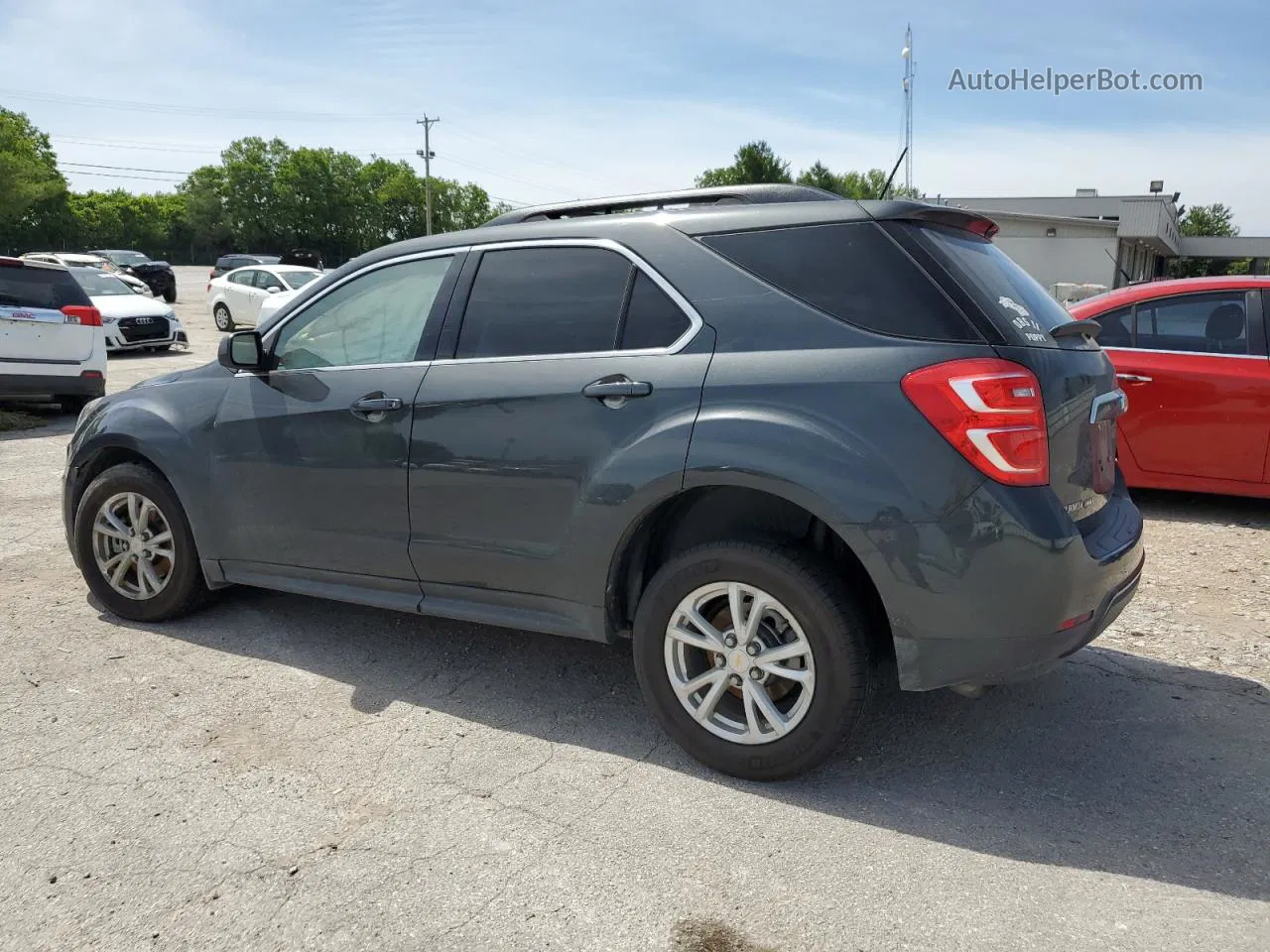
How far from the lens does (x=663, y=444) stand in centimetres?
330

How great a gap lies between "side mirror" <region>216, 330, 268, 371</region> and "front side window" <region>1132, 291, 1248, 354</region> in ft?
18.5

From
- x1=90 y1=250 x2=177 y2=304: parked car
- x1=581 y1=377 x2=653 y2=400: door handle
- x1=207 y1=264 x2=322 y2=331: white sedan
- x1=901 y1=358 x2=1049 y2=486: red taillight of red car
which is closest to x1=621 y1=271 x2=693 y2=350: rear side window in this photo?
x1=581 y1=377 x2=653 y2=400: door handle

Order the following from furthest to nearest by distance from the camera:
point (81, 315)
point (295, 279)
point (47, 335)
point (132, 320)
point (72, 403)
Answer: point (295, 279), point (132, 320), point (72, 403), point (81, 315), point (47, 335)

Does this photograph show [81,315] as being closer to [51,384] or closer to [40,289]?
[40,289]

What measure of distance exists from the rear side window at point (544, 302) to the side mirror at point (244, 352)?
41.5 inches

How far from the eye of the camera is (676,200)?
150 inches

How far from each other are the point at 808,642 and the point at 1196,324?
513 cm

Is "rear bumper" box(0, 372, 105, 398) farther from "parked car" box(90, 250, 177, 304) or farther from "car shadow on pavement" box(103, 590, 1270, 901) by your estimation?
"parked car" box(90, 250, 177, 304)

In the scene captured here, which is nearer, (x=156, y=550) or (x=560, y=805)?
(x=560, y=805)

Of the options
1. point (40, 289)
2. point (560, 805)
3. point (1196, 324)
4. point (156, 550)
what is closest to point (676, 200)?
point (560, 805)

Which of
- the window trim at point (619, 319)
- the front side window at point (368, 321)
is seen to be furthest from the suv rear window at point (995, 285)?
the front side window at point (368, 321)

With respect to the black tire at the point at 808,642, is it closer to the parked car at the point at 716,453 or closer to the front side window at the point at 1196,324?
the parked car at the point at 716,453

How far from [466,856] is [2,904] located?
3.95ft

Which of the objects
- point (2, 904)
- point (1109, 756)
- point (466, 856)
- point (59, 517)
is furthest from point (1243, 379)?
point (59, 517)
